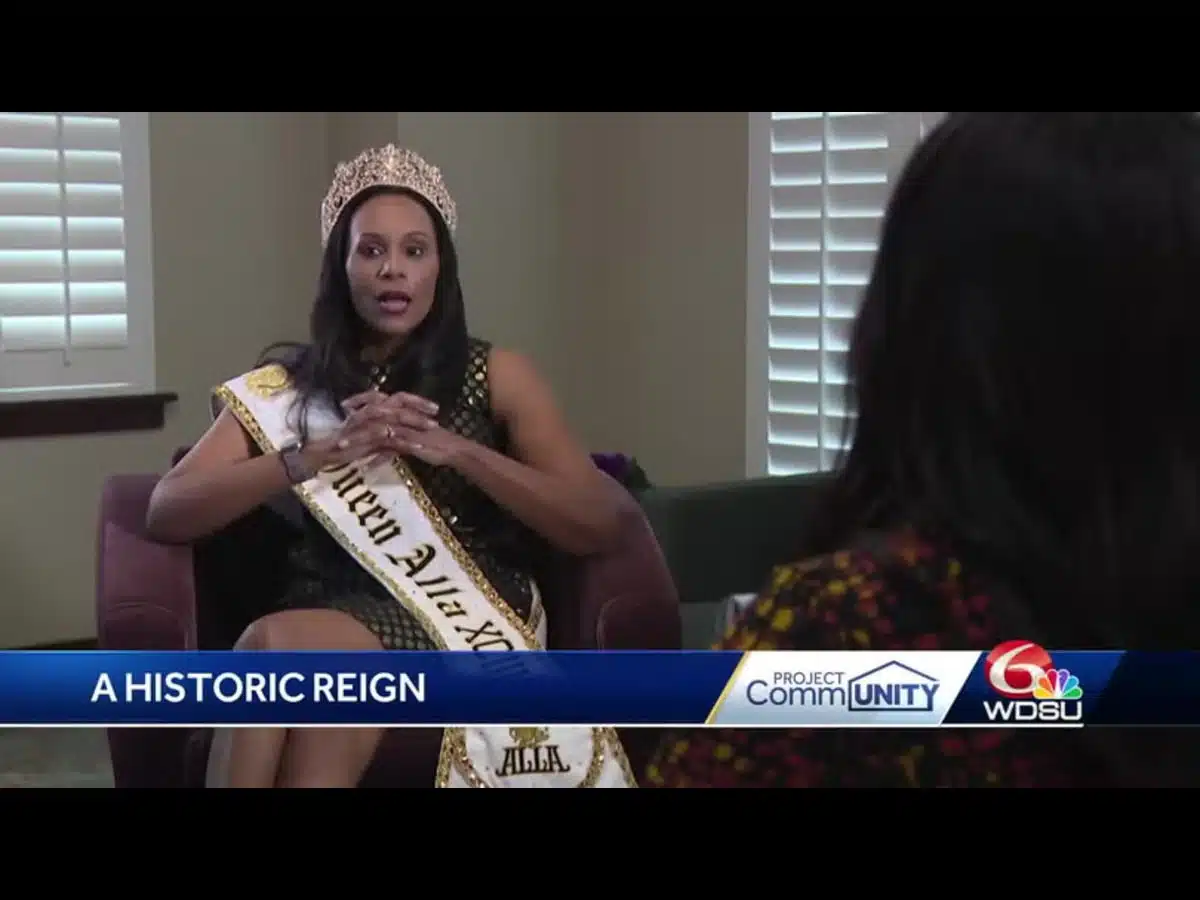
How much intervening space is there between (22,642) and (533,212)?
792 mm

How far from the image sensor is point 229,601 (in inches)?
68.4

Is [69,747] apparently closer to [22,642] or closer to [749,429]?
[22,642]

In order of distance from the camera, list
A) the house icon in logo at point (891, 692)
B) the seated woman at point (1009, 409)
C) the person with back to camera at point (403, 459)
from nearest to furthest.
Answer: the seated woman at point (1009, 409), the house icon in logo at point (891, 692), the person with back to camera at point (403, 459)

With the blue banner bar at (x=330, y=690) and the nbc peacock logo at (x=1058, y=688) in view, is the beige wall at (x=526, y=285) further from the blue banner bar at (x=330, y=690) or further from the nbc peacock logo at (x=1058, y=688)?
the nbc peacock logo at (x=1058, y=688)

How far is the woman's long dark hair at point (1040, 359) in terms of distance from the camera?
37.8 inches

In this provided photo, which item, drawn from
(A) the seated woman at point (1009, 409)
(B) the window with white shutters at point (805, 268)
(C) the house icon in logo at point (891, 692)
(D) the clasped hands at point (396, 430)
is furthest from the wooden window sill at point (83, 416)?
(A) the seated woman at point (1009, 409)

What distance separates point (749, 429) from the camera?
1978mm

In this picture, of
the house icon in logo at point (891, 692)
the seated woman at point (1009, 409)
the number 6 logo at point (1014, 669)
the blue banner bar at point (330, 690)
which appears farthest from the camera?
the blue banner bar at point (330, 690)

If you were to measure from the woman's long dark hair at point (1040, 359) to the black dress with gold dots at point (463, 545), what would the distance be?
2.50 ft

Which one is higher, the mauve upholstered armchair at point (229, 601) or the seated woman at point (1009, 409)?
the seated woman at point (1009, 409)

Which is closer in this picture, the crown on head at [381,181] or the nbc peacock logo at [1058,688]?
the nbc peacock logo at [1058,688]

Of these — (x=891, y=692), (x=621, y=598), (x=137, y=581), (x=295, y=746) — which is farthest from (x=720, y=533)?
(x=137, y=581)
